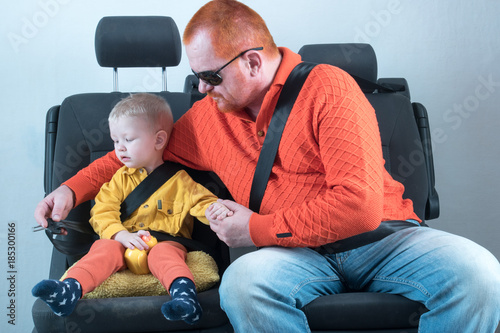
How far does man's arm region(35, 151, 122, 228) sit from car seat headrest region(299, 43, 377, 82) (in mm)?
832

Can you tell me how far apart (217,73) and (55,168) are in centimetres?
75

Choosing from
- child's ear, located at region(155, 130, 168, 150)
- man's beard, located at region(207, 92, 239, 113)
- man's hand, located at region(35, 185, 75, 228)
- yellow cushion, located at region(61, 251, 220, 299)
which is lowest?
yellow cushion, located at region(61, 251, 220, 299)

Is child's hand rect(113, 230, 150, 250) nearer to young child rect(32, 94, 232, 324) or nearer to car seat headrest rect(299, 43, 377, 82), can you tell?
young child rect(32, 94, 232, 324)

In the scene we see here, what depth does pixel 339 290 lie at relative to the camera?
1.52 m

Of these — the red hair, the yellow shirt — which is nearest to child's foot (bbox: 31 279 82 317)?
the yellow shirt

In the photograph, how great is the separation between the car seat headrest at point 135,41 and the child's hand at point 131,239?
0.66 m

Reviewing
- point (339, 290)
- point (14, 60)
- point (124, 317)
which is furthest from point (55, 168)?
point (339, 290)

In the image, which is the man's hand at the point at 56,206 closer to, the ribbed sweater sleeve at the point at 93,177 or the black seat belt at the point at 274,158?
the ribbed sweater sleeve at the point at 93,177

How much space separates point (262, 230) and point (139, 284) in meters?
0.39

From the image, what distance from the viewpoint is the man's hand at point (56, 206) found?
5.33 feet

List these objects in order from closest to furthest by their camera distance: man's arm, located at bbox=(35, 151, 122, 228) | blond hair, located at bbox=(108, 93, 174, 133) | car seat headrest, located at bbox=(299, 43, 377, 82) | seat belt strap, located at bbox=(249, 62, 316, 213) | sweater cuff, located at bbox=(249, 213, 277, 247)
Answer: sweater cuff, located at bbox=(249, 213, 277, 247), seat belt strap, located at bbox=(249, 62, 316, 213), man's arm, located at bbox=(35, 151, 122, 228), blond hair, located at bbox=(108, 93, 174, 133), car seat headrest, located at bbox=(299, 43, 377, 82)

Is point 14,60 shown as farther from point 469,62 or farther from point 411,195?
point 469,62

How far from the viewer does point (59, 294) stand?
4.40ft

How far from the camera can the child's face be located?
1738 mm
